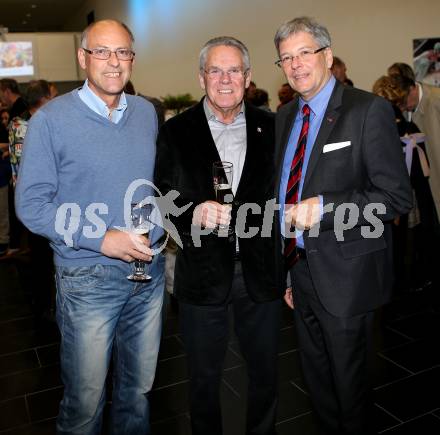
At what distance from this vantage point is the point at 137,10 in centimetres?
1388

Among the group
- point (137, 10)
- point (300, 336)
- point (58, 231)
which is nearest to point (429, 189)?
point (300, 336)

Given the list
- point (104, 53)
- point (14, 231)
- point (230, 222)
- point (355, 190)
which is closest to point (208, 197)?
point (230, 222)

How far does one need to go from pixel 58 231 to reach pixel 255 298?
2.83 ft

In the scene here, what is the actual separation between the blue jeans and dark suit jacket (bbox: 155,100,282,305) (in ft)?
→ 0.56

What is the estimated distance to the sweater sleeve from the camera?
6.18ft

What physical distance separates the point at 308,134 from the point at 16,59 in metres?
16.1

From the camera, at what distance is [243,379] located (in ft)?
10.6

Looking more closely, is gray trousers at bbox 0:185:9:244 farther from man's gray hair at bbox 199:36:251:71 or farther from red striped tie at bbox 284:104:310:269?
red striped tie at bbox 284:104:310:269

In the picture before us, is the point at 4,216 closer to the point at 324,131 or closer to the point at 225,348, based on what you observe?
the point at 225,348

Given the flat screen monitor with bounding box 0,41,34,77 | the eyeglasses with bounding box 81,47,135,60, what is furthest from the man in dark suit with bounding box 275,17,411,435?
the flat screen monitor with bounding box 0,41,34,77

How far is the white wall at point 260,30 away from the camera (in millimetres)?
6266

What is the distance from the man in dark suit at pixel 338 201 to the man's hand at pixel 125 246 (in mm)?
555

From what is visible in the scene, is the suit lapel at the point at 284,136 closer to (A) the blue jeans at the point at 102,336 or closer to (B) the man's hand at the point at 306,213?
(B) the man's hand at the point at 306,213

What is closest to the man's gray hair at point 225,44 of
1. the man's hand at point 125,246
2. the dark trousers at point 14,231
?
the man's hand at point 125,246
